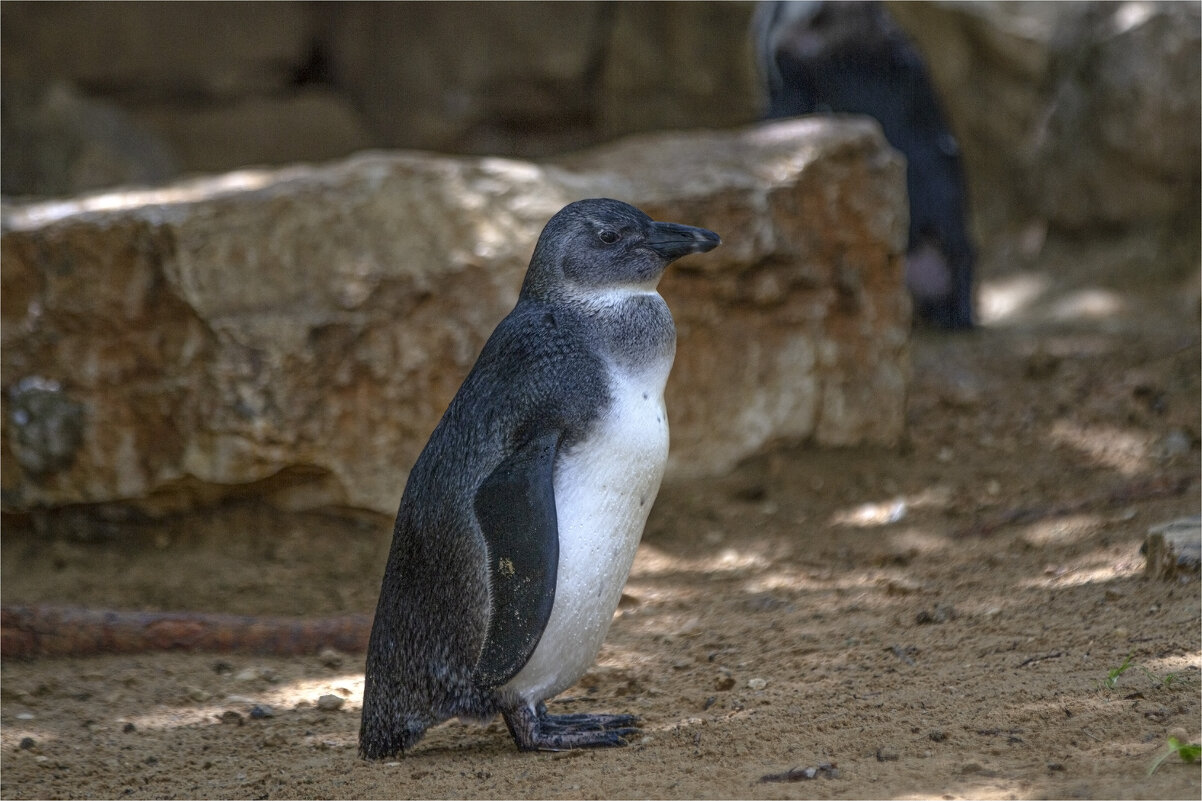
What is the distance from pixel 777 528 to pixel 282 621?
184 cm

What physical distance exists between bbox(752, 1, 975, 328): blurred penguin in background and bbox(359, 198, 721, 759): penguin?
13.4 feet

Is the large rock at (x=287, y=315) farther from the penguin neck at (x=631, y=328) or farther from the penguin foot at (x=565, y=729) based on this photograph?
the penguin foot at (x=565, y=729)

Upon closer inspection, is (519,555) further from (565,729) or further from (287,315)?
(287,315)

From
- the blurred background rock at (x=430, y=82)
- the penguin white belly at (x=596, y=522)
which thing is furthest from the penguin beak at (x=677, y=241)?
the blurred background rock at (x=430, y=82)

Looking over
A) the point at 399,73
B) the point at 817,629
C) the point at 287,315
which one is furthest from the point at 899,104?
the point at 817,629

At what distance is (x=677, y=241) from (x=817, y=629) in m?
Result: 1.31

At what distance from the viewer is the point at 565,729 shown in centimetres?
269

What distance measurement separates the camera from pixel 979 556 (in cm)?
397

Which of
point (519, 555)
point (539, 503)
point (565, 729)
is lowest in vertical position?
point (565, 729)

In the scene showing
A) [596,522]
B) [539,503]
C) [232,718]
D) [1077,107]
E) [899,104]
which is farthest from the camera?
[1077,107]

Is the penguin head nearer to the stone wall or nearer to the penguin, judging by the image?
the penguin

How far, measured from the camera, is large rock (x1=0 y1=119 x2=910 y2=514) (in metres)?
4.15

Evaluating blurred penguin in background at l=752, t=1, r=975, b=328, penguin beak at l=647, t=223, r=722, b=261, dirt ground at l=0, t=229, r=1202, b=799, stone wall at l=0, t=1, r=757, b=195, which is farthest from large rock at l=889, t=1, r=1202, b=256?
penguin beak at l=647, t=223, r=722, b=261

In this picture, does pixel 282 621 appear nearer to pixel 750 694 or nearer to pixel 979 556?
pixel 750 694
